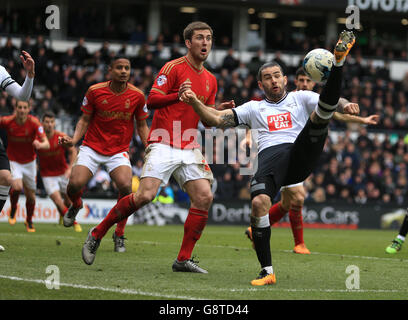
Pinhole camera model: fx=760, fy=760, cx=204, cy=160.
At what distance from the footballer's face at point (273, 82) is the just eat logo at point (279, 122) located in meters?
0.21

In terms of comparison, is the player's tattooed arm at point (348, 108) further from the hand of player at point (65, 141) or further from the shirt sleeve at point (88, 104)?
the shirt sleeve at point (88, 104)

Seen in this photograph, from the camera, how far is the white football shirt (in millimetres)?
8109

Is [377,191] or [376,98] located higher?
[376,98]

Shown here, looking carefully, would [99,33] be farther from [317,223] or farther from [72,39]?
[317,223]

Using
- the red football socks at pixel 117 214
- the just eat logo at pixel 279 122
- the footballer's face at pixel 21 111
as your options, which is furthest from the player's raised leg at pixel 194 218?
the footballer's face at pixel 21 111

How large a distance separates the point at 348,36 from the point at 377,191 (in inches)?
771

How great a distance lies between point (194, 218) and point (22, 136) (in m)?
7.82

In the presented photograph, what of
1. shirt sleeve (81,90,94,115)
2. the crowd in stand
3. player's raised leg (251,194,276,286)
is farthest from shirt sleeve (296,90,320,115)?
the crowd in stand

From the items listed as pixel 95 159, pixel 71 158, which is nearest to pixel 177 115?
pixel 95 159

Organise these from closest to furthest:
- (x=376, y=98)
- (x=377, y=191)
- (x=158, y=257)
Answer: (x=158, y=257)
(x=377, y=191)
(x=376, y=98)

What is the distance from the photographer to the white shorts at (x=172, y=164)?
8.50 m

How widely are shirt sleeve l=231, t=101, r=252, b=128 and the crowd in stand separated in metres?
14.4

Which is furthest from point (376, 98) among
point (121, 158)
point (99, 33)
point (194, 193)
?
point (194, 193)
